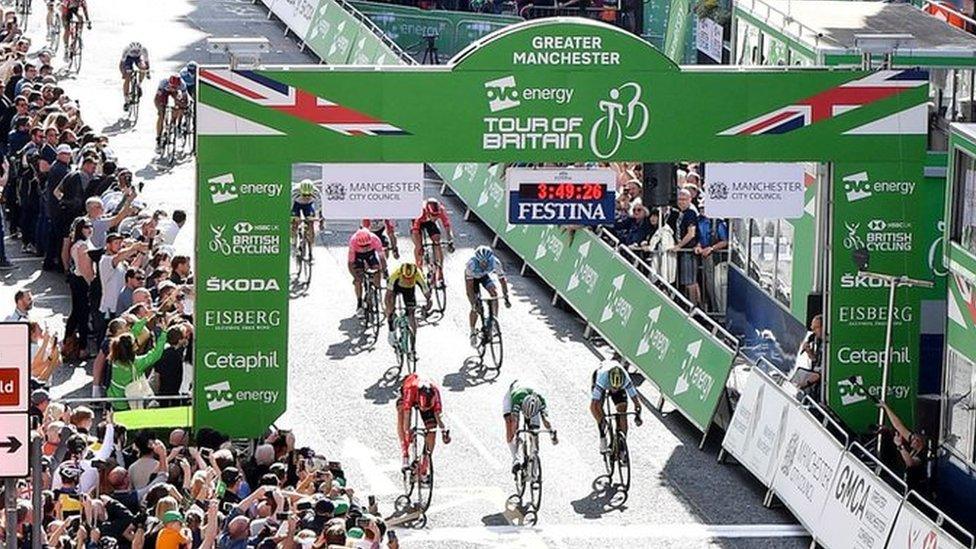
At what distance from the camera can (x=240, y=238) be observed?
84.0 feet

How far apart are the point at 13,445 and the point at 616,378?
1176 centimetres

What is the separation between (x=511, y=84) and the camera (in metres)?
25.5

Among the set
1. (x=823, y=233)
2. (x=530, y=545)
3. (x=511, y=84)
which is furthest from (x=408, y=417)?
(x=823, y=233)

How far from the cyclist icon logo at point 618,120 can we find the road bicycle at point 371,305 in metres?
6.82

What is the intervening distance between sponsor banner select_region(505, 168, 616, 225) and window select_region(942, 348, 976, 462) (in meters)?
3.91

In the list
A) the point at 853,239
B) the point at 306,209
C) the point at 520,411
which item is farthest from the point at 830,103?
the point at 306,209

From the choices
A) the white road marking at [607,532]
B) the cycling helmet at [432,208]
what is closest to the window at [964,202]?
the white road marking at [607,532]

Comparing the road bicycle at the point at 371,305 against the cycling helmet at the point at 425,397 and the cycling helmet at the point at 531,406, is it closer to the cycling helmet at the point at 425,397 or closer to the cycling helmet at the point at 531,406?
the cycling helmet at the point at 425,397

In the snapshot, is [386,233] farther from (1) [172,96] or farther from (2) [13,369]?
(2) [13,369]

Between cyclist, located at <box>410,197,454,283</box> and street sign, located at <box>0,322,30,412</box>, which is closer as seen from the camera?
street sign, located at <box>0,322,30,412</box>

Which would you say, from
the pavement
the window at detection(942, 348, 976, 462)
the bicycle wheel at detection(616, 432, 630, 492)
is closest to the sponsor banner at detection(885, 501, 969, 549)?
the window at detection(942, 348, 976, 462)

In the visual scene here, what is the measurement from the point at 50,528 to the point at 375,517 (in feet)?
9.65

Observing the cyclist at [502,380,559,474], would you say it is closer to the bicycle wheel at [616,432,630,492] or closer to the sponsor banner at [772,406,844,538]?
the bicycle wheel at [616,432,630,492]

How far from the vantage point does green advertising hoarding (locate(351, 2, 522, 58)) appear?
5016 cm
